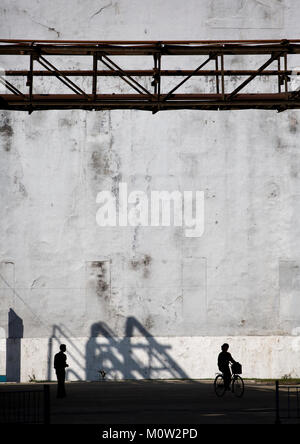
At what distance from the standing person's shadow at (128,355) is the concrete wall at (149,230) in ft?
0.13

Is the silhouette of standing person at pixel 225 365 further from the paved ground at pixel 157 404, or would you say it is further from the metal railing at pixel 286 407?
the metal railing at pixel 286 407

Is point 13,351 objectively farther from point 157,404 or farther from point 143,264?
point 157,404

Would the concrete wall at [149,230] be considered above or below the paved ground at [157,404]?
above

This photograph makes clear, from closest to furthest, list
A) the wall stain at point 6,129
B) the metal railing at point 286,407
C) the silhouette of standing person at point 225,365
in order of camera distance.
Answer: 1. the metal railing at point 286,407
2. the silhouette of standing person at point 225,365
3. the wall stain at point 6,129

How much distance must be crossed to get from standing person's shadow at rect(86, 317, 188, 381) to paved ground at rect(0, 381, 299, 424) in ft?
1.95

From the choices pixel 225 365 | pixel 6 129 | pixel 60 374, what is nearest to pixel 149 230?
pixel 6 129

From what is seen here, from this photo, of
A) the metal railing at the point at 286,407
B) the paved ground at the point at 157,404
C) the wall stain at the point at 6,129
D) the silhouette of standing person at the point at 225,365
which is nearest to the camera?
the metal railing at the point at 286,407

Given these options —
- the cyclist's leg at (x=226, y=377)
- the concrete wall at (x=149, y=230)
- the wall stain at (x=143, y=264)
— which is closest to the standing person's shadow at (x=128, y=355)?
the concrete wall at (x=149, y=230)

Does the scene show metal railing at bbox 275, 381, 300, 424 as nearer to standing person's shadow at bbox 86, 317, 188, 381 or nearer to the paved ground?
the paved ground

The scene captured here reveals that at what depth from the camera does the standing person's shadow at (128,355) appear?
30281 mm

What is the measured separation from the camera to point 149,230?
3047 centimetres

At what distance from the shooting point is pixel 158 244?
30.5 metres

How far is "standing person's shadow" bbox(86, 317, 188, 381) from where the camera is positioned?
30281 millimetres
